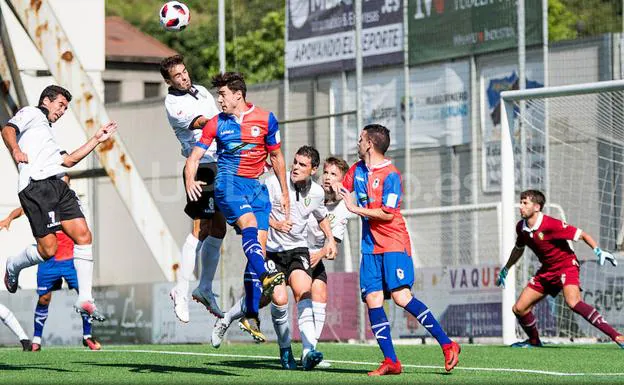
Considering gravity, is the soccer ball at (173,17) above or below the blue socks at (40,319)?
above

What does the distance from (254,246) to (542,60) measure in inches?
515

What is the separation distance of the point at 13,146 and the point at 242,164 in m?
2.05

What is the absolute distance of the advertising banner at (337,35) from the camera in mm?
25219

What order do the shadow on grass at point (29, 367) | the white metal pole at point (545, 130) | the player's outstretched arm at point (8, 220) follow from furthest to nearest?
the white metal pole at point (545, 130) → the player's outstretched arm at point (8, 220) → the shadow on grass at point (29, 367)

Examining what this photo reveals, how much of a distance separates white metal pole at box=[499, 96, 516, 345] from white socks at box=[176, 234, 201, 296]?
5.65 metres

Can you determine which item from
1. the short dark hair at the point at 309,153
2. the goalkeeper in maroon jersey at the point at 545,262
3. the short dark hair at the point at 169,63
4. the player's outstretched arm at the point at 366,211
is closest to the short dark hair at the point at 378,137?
the player's outstretched arm at the point at 366,211

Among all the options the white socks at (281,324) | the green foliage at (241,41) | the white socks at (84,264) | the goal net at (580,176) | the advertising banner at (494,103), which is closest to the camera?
the white socks at (281,324)

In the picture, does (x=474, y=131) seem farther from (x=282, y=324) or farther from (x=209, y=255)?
(x=282, y=324)

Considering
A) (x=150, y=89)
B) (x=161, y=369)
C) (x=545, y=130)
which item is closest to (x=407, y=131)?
(x=545, y=130)

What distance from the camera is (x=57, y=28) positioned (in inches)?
821

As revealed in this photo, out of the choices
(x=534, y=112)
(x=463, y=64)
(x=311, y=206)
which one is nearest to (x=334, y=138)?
(x=463, y=64)

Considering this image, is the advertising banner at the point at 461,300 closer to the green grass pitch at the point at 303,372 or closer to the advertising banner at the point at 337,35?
the green grass pitch at the point at 303,372

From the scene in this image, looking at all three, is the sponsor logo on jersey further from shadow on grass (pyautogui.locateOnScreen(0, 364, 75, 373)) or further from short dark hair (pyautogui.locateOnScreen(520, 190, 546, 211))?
short dark hair (pyautogui.locateOnScreen(520, 190, 546, 211))

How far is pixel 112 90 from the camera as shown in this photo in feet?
161
